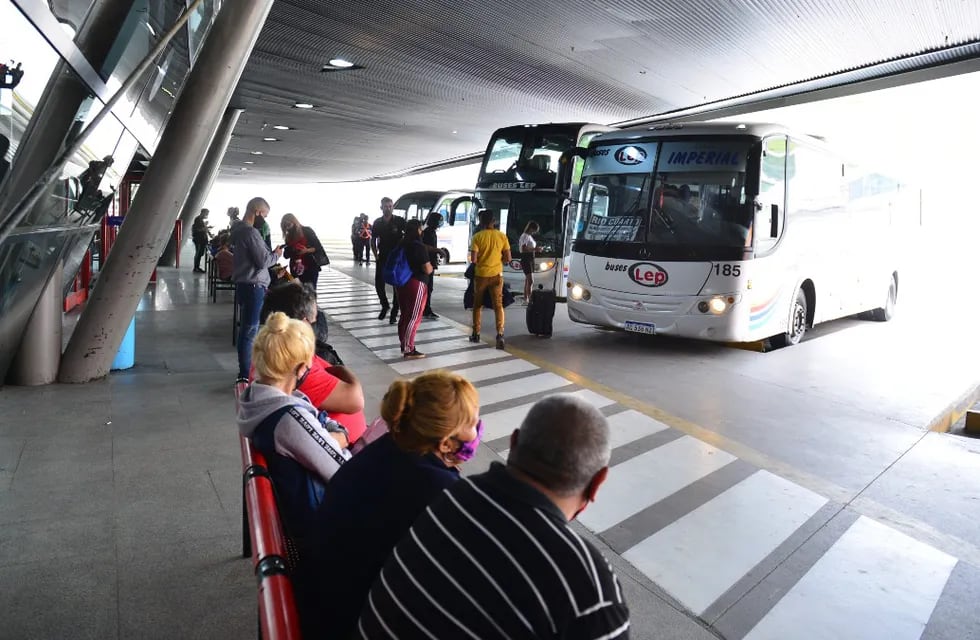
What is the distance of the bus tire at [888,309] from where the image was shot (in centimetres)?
1569

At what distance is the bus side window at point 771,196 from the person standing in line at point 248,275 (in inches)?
247

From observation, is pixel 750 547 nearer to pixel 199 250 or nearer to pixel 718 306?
pixel 718 306

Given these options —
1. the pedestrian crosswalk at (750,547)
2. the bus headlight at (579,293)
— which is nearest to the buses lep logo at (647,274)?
the bus headlight at (579,293)

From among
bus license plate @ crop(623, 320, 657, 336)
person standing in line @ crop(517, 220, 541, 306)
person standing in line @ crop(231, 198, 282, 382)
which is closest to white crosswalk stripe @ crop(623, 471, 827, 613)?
person standing in line @ crop(231, 198, 282, 382)

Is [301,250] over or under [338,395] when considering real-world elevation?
over

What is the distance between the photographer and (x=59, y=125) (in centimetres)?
511

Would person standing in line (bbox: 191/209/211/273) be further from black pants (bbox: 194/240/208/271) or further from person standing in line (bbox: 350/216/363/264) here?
person standing in line (bbox: 350/216/363/264)

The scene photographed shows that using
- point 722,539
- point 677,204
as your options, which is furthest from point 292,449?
point 677,204

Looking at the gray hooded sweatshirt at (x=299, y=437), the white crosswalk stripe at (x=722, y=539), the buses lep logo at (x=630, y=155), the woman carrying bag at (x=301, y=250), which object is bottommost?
the white crosswalk stripe at (x=722, y=539)

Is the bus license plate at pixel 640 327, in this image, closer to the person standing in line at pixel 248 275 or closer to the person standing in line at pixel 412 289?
the person standing in line at pixel 412 289

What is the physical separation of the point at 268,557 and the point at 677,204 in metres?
9.19

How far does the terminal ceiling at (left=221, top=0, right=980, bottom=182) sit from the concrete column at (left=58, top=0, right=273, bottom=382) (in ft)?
12.7

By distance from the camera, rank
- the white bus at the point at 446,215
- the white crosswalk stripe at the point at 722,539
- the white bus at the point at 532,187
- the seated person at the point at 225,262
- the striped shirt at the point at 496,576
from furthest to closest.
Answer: the white bus at the point at 446,215 → the white bus at the point at 532,187 → the seated person at the point at 225,262 → the white crosswalk stripe at the point at 722,539 → the striped shirt at the point at 496,576

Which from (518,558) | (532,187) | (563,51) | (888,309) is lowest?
(888,309)
